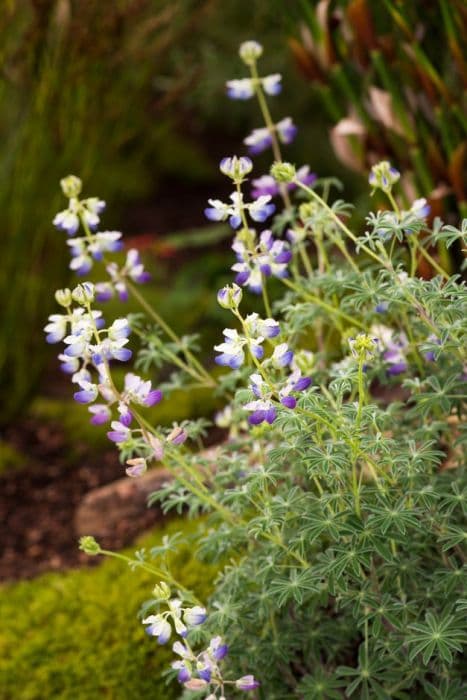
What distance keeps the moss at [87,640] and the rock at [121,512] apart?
0.65 ft

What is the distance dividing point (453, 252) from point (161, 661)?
3.77 feet

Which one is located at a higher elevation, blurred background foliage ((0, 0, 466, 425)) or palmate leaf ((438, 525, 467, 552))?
blurred background foliage ((0, 0, 466, 425))

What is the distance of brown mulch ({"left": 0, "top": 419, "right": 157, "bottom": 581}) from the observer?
2.41m

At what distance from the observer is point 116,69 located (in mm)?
2666

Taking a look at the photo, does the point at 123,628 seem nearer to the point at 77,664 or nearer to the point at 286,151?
the point at 77,664

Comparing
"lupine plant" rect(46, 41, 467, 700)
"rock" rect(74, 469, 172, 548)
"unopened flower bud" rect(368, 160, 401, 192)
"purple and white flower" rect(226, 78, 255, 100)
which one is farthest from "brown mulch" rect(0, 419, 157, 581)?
"unopened flower bud" rect(368, 160, 401, 192)

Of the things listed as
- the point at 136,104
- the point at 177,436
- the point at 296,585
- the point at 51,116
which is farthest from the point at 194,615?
the point at 136,104

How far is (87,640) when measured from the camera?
1.98m

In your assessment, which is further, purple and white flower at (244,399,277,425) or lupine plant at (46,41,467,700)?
lupine plant at (46,41,467,700)

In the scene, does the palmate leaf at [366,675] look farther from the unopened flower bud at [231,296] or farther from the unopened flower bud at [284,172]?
the unopened flower bud at [284,172]

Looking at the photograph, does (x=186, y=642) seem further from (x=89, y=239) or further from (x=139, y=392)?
(x=89, y=239)

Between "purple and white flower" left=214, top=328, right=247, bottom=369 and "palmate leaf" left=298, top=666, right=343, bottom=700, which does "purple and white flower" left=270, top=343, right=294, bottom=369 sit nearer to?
"purple and white flower" left=214, top=328, right=247, bottom=369

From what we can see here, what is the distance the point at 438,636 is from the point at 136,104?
203 centimetres

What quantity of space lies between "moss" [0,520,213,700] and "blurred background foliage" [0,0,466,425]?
2.90 ft
